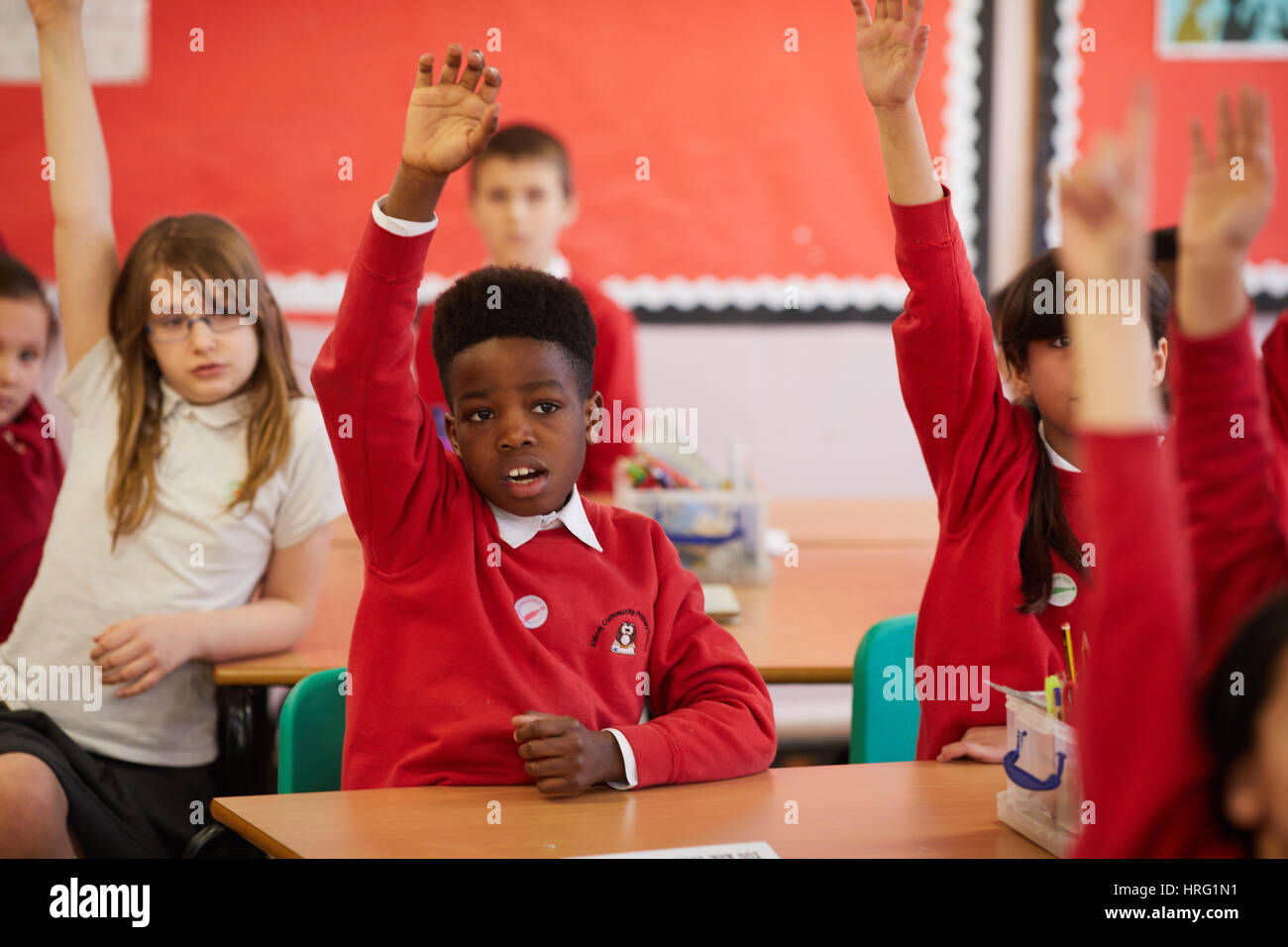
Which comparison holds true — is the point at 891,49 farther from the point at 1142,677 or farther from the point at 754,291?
the point at 754,291

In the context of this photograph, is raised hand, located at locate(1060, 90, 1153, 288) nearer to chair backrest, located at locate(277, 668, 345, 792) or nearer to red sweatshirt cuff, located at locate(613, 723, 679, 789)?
red sweatshirt cuff, located at locate(613, 723, 679, 789)

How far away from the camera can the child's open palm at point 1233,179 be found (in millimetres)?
810

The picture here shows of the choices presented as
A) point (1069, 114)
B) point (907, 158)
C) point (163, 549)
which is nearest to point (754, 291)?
point (1069, 114)

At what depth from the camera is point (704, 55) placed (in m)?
3.90

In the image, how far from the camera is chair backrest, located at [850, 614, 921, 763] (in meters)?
1.82

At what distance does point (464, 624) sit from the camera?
1.39 m

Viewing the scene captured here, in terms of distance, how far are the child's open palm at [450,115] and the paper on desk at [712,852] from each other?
0.70 meters

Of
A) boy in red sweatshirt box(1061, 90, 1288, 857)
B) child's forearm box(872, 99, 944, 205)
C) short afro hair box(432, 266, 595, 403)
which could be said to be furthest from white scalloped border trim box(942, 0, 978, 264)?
boy in red sweatshirt box(1061, 90, 1288, 857)

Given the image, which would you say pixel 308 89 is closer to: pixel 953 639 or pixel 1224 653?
pixel 953 639

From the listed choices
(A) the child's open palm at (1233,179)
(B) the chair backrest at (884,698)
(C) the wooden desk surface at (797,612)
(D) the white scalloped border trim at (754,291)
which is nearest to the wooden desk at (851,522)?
(C) the wooden desk surface at (797,612)

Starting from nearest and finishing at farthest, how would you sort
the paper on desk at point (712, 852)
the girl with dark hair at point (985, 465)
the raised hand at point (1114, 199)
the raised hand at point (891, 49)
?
the raised hand at point (1114, 199) < the paper on desk at point (712, 852) < the raised hand at point (891, 49) < the girl with dark hair at point (985, 465)

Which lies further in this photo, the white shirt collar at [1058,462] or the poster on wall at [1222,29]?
the poster on wall at [1222,29]

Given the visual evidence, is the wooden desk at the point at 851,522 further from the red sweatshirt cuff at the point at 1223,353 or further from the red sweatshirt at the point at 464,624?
the red sweatshirt cuff at the point at 1223,353
